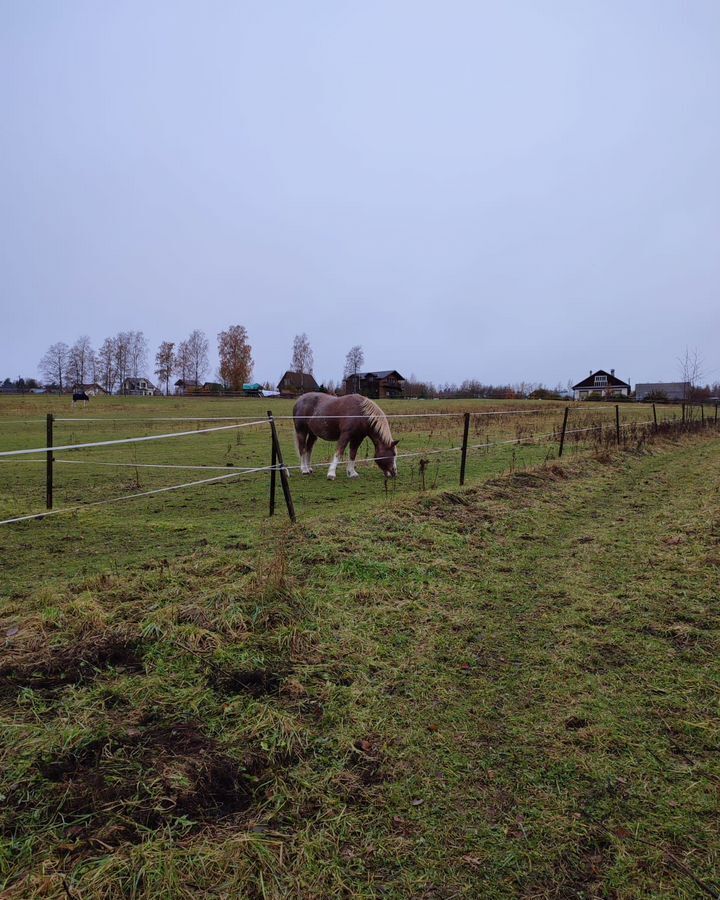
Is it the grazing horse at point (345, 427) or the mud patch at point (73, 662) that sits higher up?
the grazing horse at point (345, 427)

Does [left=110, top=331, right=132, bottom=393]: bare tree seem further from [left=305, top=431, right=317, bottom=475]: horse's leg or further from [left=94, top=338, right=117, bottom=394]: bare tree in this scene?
[left=305, top=431, right=317, bottom=475]: horse's leg

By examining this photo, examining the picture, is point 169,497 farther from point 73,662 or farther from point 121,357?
point 121,357

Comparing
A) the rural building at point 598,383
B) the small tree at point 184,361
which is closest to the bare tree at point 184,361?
the small tree at point 184,361

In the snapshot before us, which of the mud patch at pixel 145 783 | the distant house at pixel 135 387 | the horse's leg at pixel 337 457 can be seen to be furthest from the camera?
the distant house at pixel 135 387

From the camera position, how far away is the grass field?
6.05ft

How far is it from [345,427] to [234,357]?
225 ft

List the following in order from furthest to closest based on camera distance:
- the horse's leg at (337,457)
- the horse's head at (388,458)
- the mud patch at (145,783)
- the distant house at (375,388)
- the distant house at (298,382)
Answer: the distant house at (298,382) → the distant house at (375,388) → the horse's leg at (337,457) → the horse's head at (388,458) → the mud patch at (145,783)

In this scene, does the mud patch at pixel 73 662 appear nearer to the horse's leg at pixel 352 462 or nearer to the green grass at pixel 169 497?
the green grass at pixel 169 497

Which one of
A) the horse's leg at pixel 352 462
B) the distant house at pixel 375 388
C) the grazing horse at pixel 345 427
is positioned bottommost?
the horse's leg at pixel 352 462

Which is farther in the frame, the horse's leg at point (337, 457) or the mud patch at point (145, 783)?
the horse's leg at point (337, 457)

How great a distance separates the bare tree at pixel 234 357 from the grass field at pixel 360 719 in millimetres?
71599

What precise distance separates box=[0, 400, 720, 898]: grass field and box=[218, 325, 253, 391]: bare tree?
235 feet

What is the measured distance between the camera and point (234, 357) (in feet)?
245

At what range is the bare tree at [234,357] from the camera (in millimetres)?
74312
